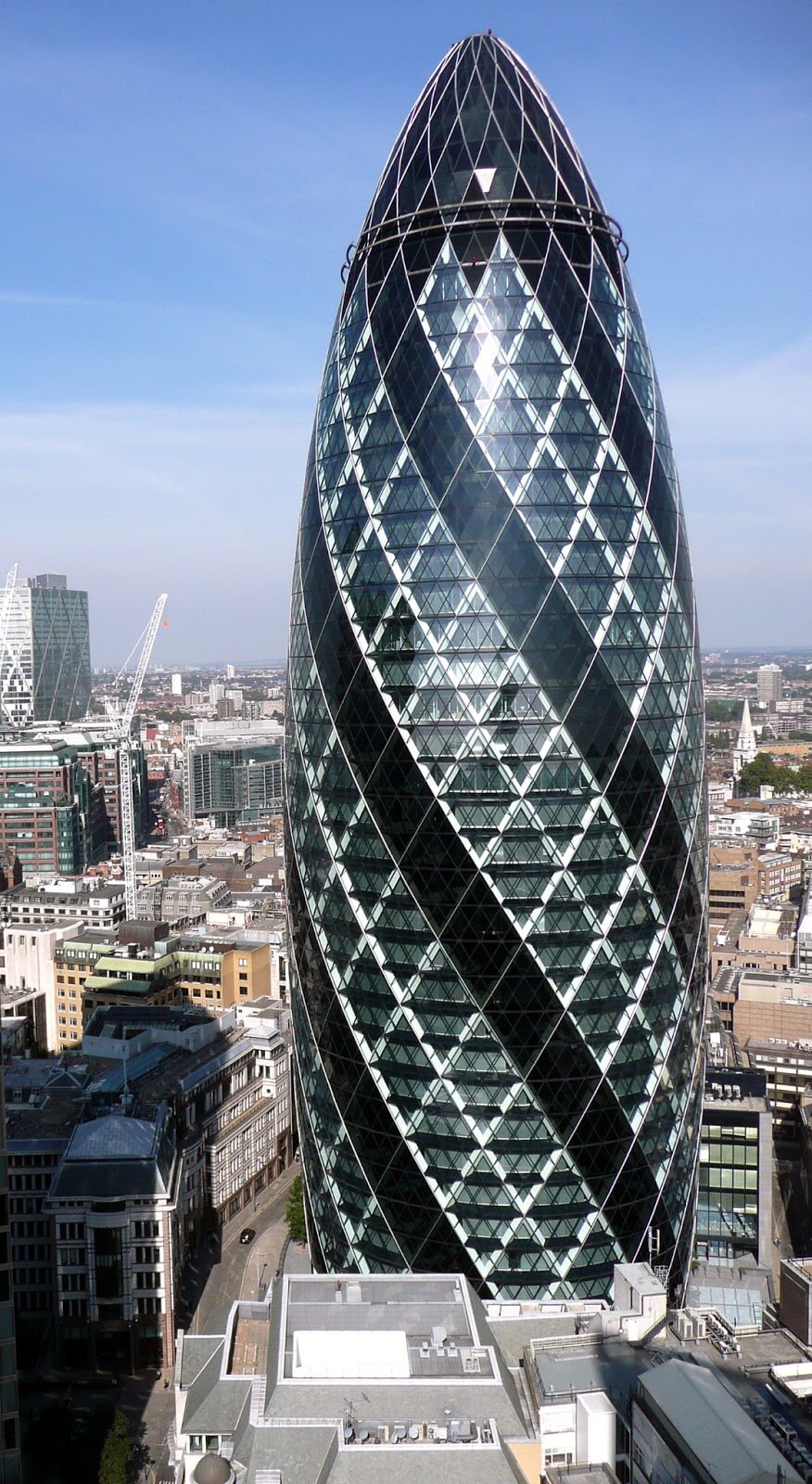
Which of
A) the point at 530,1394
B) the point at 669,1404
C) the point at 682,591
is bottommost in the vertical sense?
the point at 530,1394

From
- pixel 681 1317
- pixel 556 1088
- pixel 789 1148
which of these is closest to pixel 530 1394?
pixel 681 1317

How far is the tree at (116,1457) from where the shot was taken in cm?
2944

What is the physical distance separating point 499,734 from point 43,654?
445ft

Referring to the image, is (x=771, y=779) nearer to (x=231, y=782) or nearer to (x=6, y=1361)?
(x=231, y=782)

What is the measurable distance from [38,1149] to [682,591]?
28.0 metres

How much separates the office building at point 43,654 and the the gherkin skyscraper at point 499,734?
12434 cm

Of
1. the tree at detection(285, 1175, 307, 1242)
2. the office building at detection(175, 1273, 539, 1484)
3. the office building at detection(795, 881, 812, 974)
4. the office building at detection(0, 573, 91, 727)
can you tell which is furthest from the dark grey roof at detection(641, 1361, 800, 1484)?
the office building at detection(0, 573, 91, 727)

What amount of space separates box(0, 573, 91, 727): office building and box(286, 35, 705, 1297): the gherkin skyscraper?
124 metres

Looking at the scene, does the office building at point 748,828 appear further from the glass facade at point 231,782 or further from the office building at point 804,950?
the glass facade at point 231,782

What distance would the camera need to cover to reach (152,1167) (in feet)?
123

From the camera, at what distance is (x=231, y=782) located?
149 meters

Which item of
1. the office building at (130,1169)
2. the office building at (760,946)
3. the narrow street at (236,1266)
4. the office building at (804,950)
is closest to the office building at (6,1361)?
the office building at (130,1169)

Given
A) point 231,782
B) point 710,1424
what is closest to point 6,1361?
point 710,1424

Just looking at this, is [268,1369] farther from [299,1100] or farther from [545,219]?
[545,219]
